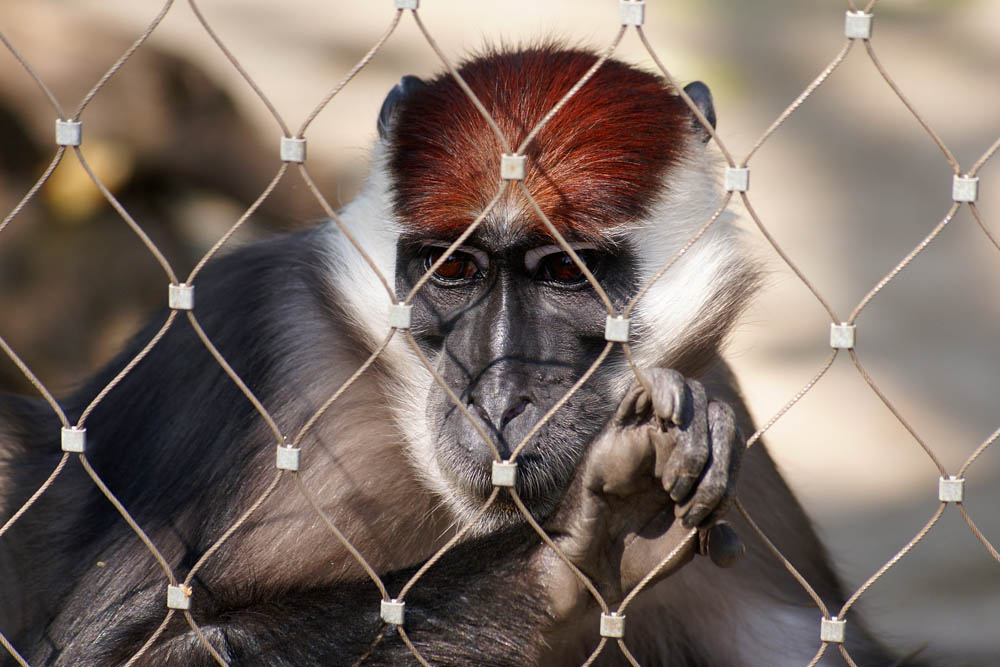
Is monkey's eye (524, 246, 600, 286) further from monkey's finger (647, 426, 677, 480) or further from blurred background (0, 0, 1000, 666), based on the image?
blurred background (0, 0, 1000, 666)

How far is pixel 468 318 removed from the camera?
9.66 feet

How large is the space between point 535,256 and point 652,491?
76 centimetres

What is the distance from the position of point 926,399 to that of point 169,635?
4.84m

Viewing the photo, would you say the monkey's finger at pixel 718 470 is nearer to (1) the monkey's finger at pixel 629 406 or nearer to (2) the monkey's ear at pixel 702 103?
(1) the monkey's finger at pixel 629 406

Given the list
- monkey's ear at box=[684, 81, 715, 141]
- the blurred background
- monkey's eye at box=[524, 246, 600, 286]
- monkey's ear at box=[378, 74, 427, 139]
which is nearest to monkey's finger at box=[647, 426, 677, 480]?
monkey's eye at box=[524, 246, 600, 286]

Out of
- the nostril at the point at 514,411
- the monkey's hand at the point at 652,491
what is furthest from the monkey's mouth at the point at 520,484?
the monkey's hand at the point at 652,491

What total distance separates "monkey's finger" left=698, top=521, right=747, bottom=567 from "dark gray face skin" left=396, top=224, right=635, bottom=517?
1.56 feet

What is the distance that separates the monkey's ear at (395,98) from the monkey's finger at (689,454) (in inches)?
52.4

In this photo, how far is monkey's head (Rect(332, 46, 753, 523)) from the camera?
2801mm

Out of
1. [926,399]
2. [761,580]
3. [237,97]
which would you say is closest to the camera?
[761,580]

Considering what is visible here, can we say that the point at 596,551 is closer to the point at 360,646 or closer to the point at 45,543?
the point at 360,646

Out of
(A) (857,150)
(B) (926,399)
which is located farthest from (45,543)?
(A) (857,150)

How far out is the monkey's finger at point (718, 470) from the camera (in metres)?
2.34

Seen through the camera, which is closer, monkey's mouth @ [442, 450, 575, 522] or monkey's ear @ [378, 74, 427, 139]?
monkey's mouth @ [442, 450, 575, 522]
